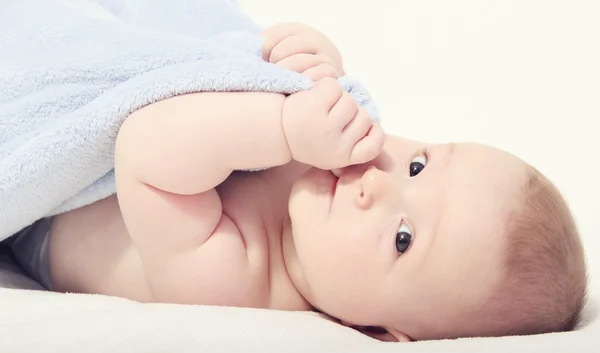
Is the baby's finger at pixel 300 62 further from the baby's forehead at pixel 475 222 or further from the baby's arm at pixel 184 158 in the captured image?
the baby's forehead at pixel 475 222

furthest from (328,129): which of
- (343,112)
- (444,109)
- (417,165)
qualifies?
(444,109)

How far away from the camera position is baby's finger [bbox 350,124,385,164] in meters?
0.77

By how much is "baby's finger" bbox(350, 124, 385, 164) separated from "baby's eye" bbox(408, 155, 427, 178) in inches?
3.1

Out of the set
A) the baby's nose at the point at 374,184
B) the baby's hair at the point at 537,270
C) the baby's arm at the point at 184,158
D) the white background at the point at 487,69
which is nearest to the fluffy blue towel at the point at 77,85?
the baby's arm at the point at 184,158

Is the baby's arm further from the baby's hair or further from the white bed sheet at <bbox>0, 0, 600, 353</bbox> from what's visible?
the baby's hair

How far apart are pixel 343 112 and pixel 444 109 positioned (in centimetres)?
69

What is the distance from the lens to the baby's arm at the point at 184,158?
747mm

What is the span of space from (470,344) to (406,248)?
0.49ft

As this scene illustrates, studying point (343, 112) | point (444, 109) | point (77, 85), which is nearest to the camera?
point (343, 112)

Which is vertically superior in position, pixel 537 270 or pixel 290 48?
pixel 290 48

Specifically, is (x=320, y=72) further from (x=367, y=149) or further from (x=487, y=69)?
(x=487, y=69)

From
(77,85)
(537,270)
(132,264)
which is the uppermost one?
(77,85)

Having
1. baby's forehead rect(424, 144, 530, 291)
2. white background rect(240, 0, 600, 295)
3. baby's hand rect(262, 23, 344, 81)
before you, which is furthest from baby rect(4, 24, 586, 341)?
white background rect(240, 0, 600, 295)

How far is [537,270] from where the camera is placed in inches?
30.0
